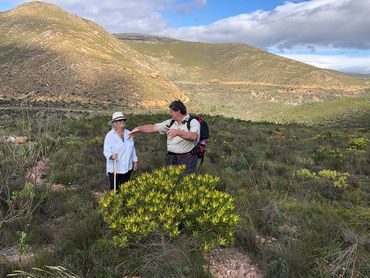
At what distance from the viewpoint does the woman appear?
551 centimetres

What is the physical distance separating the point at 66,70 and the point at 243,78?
69.8 meters

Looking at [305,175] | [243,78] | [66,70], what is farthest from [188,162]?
[243,78]

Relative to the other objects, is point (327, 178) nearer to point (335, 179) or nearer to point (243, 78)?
point (335, 179)

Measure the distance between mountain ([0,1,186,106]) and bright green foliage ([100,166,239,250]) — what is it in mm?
44221

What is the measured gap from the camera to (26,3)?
273ft

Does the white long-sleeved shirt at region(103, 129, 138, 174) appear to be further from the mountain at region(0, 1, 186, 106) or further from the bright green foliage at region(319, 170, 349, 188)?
the mountain at region(0, 1, 186, 106)

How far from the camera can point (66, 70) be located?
52719 mm

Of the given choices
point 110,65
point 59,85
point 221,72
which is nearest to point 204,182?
point 59,85

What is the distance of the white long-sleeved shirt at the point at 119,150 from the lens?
5543 millimetres

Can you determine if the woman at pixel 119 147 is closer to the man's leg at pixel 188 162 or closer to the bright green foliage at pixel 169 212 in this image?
the man's leg at pixel 188 162

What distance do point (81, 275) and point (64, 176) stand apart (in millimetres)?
4572

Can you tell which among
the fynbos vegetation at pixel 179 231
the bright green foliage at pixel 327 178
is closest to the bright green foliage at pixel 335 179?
the bright green foliage at pixel 327 178

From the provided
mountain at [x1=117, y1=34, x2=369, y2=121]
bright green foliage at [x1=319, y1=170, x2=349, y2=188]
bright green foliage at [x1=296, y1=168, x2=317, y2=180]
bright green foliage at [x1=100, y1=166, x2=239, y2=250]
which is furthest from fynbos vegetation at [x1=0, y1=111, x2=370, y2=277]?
mountain at [x1=117, y1=34, x2=369, y2=121]

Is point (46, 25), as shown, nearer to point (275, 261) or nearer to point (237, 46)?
point (275, 261)
